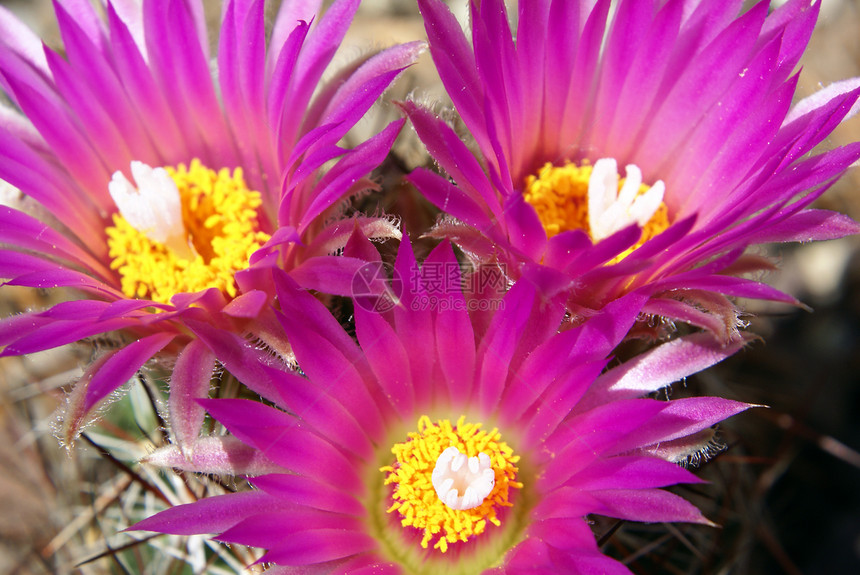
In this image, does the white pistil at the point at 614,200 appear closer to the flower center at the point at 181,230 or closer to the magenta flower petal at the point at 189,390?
the flower center at the point at 181,230

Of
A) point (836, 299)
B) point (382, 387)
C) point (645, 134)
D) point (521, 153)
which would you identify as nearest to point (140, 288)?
point (382, 387)

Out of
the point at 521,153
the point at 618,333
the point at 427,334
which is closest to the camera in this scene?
the point at 618,333

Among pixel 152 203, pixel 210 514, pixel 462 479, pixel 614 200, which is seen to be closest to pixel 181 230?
pixel 152 203

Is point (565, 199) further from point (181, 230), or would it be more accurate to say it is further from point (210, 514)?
point (210, 514)

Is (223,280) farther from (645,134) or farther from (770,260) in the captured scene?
(770,260)

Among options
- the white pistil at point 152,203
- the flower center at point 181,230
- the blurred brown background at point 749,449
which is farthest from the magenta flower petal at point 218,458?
the white pistil at point 152,203

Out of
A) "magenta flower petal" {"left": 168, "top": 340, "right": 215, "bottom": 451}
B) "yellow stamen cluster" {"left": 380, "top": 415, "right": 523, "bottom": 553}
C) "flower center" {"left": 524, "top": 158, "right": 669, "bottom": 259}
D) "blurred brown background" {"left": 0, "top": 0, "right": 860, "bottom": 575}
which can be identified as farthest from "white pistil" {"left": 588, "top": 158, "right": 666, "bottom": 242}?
"magenta flower petal" {"left": 168, "top": 340, "right": 215, "bottom": 451}

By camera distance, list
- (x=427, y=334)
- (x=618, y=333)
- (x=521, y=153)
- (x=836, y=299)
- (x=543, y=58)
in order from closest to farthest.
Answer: (x=618, y=333)
(x=427, y=334)
(x=543, y=58)
(x=521, y=153)
(x=836, y=299)

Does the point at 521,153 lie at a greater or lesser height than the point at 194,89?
lesser
